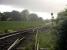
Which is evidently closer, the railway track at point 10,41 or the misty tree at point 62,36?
the misty tree at point 62,36

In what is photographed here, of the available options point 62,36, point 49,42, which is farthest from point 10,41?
point 62,36

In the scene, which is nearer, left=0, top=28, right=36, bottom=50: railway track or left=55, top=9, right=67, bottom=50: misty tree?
left=55, top=9, right=67, bottom=50: misty tree

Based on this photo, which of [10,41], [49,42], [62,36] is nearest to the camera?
[62,36]

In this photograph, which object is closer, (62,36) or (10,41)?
(62,36)

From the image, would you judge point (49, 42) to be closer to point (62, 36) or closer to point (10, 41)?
point (10, 41)

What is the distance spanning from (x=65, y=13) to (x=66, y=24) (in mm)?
2512

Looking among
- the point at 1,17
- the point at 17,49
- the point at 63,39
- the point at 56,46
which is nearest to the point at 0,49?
the point at 17,49

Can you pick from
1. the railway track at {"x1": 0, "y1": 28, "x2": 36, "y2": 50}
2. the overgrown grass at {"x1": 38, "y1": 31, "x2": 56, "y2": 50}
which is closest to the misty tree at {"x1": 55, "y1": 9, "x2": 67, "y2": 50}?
the overgrown grass at {"x1": 38, "y1": 31, "x2": 56, "y2": 50}

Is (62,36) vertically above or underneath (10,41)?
above

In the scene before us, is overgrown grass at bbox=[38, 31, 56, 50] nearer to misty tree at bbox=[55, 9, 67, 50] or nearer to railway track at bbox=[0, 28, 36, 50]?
misty tree at bbox=[55, 9, 67, 50]

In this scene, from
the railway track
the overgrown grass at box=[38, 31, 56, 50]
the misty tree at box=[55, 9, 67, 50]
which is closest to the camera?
the misty tree at box=[55, 9, 67, 50]

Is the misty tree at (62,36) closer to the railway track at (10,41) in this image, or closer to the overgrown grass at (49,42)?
the overgrown grass at (49,42)

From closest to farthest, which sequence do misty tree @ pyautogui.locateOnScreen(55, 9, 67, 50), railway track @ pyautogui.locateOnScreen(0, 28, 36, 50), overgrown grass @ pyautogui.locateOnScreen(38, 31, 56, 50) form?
misty tree @ pyautogui.locateOnScreen(55, 9, 67, 50) < overgrown grass @ pyautogui.locateOnScreen(38, 31, 56, 50) < railway track @ pyautogui.locateOnScreen(0, 28, 36, 50)

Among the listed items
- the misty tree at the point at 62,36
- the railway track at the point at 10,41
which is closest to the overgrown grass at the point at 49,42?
the misty tree at the point at 62,36
